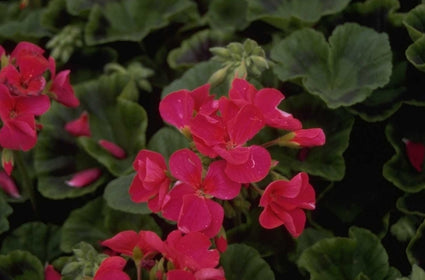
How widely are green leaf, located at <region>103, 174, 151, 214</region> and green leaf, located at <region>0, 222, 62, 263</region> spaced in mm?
312

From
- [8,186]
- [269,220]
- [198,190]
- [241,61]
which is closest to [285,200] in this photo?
[269,220]

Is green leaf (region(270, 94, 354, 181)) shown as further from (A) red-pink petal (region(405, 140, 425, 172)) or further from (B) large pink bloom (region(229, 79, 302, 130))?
(B) large pink bloom (region(229, 79, 302, 130))

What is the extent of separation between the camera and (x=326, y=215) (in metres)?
1.83

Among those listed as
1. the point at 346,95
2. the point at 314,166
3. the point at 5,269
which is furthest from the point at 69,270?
the point at 346,95

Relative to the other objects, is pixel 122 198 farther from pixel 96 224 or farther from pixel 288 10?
pixel 288 10

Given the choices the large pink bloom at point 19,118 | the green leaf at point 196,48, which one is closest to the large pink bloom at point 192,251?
the large pink bloom at point 19,118

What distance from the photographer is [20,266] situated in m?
A: 1.72

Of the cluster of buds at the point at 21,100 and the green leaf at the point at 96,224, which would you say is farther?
the green leaf at the point at 96,224

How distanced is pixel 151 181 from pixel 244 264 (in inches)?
14.1

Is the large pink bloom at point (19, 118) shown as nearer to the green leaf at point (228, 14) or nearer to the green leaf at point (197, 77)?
the green leaf at point (197, 77)

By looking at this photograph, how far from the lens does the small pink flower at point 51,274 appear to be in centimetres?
169

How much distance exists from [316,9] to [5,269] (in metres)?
1.04

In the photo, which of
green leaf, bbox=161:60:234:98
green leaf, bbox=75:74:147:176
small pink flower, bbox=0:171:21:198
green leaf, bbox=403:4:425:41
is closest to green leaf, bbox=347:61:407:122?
green leaf, bbox=403:4:425:41

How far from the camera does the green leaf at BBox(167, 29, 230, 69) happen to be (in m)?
2.03
